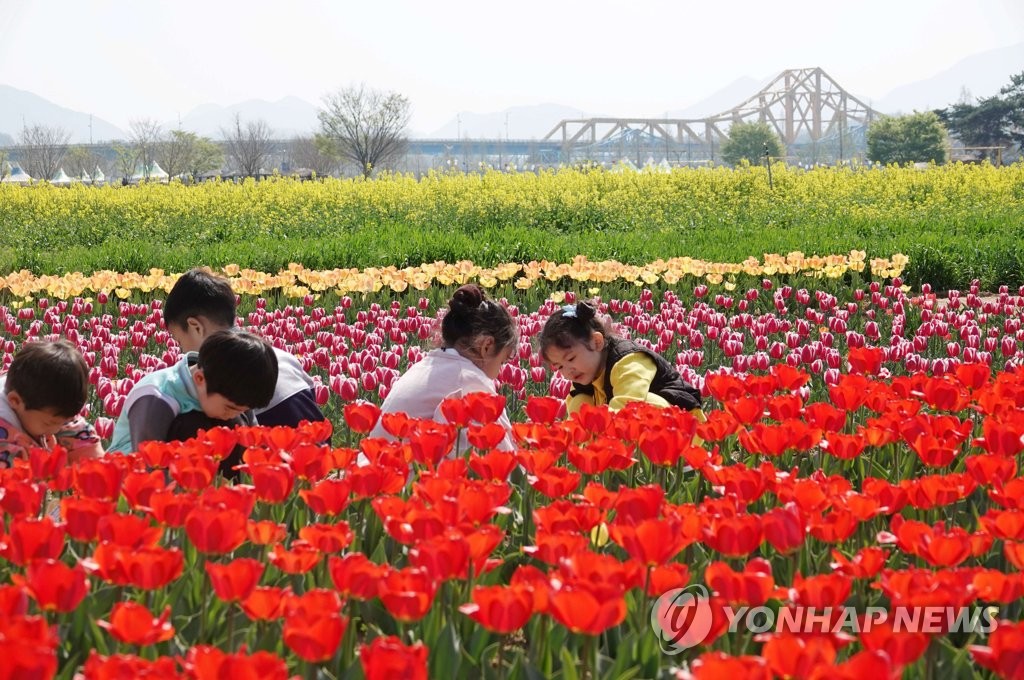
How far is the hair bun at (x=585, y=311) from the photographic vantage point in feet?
14.9

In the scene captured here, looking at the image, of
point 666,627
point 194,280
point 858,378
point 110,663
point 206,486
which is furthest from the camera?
point 194,280

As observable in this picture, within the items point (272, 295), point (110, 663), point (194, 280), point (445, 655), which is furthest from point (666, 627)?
point (272, 295)

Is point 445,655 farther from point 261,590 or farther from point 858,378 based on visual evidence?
point 858,378

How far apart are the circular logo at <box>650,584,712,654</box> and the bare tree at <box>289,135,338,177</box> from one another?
79014 mm

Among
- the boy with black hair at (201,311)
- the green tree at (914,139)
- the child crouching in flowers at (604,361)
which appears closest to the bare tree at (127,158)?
the green tree at (914,139)

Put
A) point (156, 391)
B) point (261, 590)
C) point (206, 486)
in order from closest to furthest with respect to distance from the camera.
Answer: point (261, 590) < point (206, 486) < point (156, 391)

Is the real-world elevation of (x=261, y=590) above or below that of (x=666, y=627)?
above

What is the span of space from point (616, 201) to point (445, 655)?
17.6 metres

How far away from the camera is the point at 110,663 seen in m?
1.45

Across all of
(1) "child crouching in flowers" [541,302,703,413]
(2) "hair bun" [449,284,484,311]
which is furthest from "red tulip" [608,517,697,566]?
(1) "child crouching in flowers" [541,302,703,413]

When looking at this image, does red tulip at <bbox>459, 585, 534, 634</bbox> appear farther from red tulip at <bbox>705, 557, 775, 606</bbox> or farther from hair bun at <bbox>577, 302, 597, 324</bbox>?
hair bun at <bbox>577, 302, 597, 324</bbox>

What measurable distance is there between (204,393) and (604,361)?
1.70m

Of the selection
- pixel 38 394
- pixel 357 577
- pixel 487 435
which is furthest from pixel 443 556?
pixel 38 394

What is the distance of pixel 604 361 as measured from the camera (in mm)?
4781
